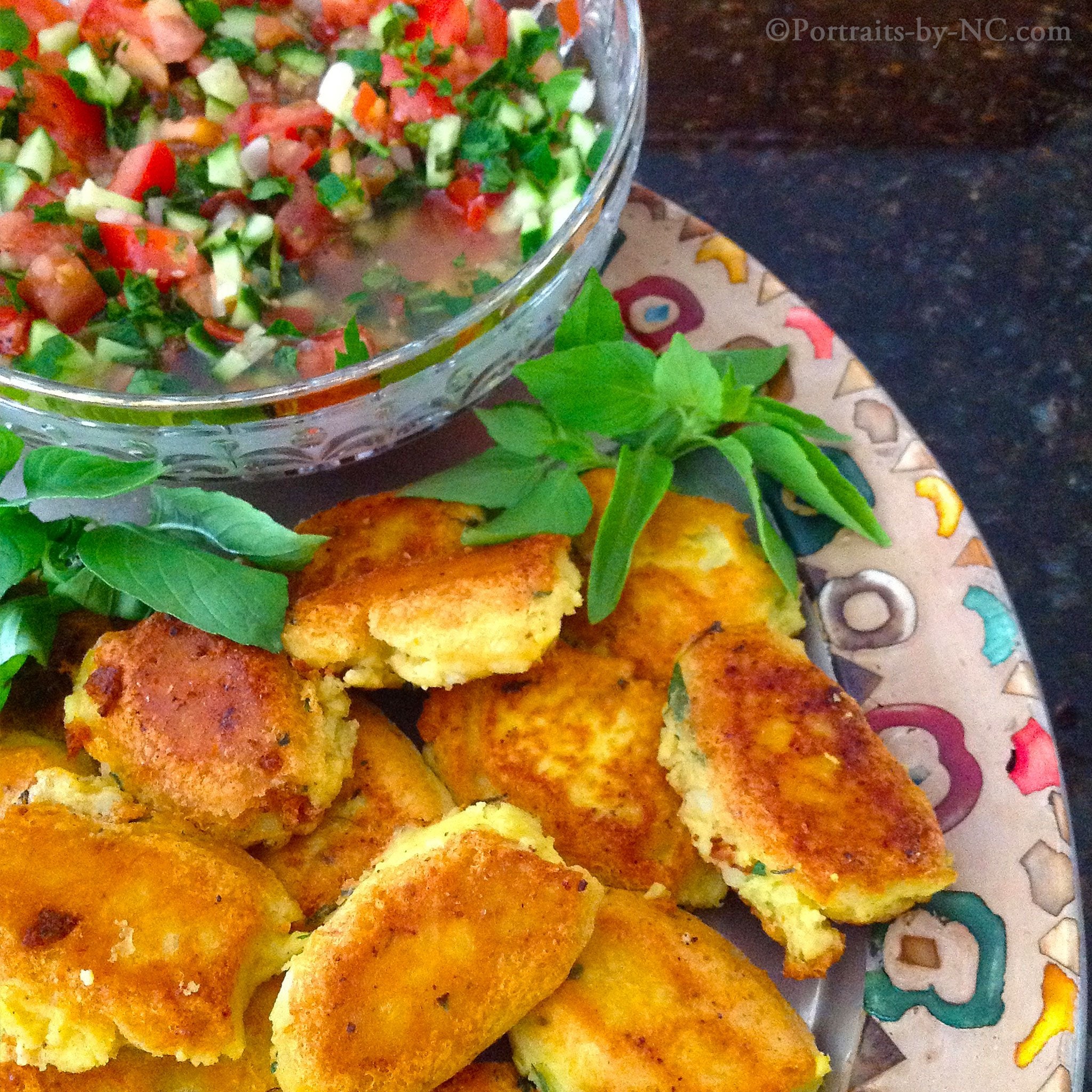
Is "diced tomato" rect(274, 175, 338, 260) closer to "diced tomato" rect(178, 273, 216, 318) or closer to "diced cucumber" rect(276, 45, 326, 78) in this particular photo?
"diced tomato" rect(178, 273, 216, 318)

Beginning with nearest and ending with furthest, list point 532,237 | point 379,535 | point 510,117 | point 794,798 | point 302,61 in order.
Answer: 1. point 794,798
2. point 379,535
3. point 532,237
4. point 510,117
5. point 302,61

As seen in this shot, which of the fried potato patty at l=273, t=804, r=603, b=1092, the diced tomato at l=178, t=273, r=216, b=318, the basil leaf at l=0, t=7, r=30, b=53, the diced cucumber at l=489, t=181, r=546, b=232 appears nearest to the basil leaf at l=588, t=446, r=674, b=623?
the fried potato patty at l=273, t=804, r=603, b=1092

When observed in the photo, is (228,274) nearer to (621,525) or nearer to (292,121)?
(292,121)

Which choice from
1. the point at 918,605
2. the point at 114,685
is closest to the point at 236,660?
the point at 114,685

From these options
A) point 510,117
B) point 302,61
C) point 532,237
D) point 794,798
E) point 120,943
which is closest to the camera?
point 120,943

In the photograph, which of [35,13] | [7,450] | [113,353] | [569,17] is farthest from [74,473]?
[569,17]

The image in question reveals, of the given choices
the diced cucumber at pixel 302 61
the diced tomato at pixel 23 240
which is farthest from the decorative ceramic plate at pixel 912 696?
the diced cucumber at pixel 302 61

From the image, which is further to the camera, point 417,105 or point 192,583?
point 417,105
